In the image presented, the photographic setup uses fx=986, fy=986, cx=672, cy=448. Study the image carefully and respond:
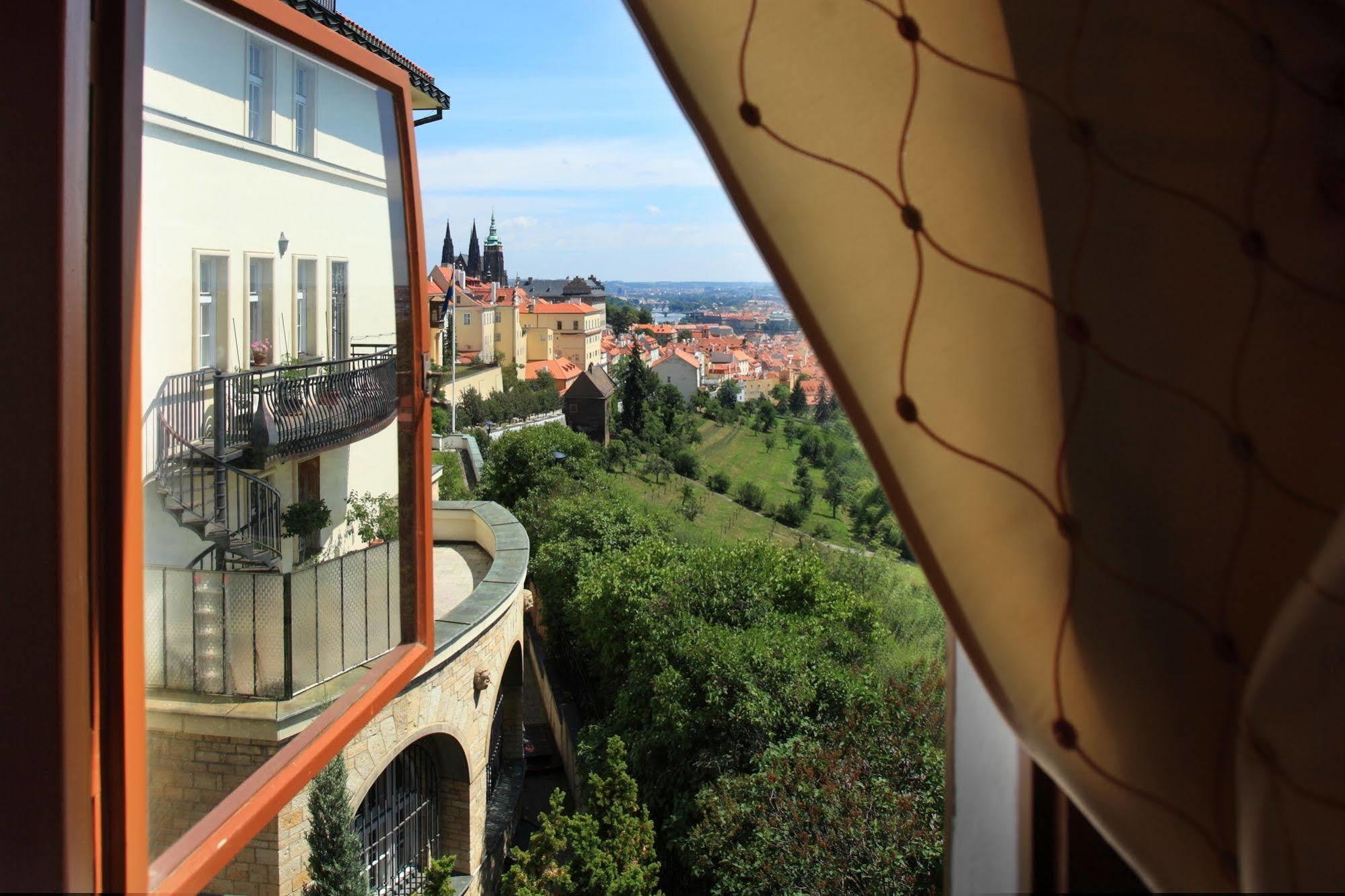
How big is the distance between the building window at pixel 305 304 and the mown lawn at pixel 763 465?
7567mm

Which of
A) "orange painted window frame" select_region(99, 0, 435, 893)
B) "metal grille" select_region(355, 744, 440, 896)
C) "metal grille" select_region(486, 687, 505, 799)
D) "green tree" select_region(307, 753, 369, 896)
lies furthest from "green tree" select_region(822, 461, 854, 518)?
"orange painted window frame" select_region(99, 0, 435, 893)

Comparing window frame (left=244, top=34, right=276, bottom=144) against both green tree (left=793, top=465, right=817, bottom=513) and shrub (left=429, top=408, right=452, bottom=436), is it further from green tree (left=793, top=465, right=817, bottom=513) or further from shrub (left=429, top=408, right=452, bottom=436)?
shrub (left=429, top=408, right=452, bottom=436)

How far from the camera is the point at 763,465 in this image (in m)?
14.8

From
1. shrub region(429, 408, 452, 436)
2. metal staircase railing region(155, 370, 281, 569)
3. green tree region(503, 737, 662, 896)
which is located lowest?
green tree region(503, 737, 662, 896)

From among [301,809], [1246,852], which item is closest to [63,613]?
[1246,852]

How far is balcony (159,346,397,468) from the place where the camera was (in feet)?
2.93

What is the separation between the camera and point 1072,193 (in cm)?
44

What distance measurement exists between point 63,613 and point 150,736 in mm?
192

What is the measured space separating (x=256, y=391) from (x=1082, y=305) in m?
0.86

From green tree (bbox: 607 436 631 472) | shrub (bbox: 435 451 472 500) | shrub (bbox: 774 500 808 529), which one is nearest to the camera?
shrub (bbox: 774 500 808 529)

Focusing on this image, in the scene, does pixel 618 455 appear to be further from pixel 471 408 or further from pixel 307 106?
pixel 307 106

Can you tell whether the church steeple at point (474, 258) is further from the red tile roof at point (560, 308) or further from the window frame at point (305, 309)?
the window frame at point (305, 309)

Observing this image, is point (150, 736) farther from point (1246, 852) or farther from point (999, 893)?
point (1246, 852)

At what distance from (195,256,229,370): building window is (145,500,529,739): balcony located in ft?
0.65
